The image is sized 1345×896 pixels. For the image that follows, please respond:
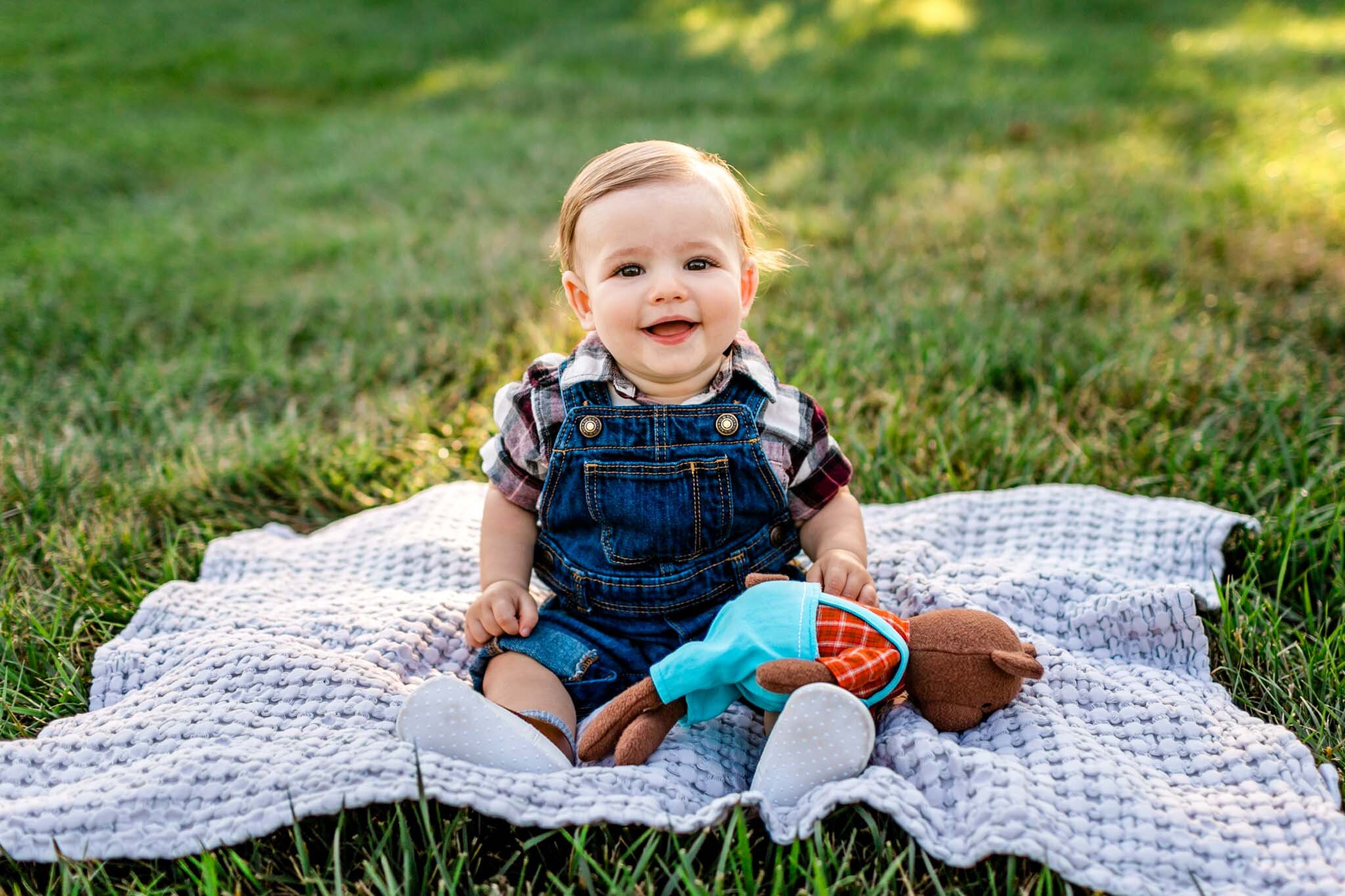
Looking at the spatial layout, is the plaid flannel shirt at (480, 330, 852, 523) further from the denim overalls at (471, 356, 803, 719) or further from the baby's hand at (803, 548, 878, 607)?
the baby's hand at (803, 548, 878, 607)

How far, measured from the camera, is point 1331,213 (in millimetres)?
3750

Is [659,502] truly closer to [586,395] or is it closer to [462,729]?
[586,395]

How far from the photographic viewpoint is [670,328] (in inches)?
73.1

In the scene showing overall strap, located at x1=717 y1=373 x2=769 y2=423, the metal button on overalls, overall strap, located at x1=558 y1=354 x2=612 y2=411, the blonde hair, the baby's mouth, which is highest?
the blonde hair

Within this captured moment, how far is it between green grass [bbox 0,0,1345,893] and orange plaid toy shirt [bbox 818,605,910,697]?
22cm

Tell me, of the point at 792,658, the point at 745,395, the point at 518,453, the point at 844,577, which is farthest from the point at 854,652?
the point at 518,453

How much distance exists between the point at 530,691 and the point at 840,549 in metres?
0.61

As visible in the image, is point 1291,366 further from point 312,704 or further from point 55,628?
point 55,628

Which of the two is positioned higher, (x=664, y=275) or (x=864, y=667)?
(x=664, y=275)

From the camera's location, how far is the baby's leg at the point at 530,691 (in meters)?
1.77

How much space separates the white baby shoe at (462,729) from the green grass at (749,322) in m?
0.11

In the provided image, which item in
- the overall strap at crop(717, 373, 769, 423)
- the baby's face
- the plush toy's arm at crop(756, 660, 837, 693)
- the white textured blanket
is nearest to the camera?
the white textured blanket

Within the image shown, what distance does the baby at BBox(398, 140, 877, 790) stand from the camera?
1825 mm

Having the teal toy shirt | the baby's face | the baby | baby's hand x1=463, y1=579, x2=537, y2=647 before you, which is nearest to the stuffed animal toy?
the teal toy shirt
